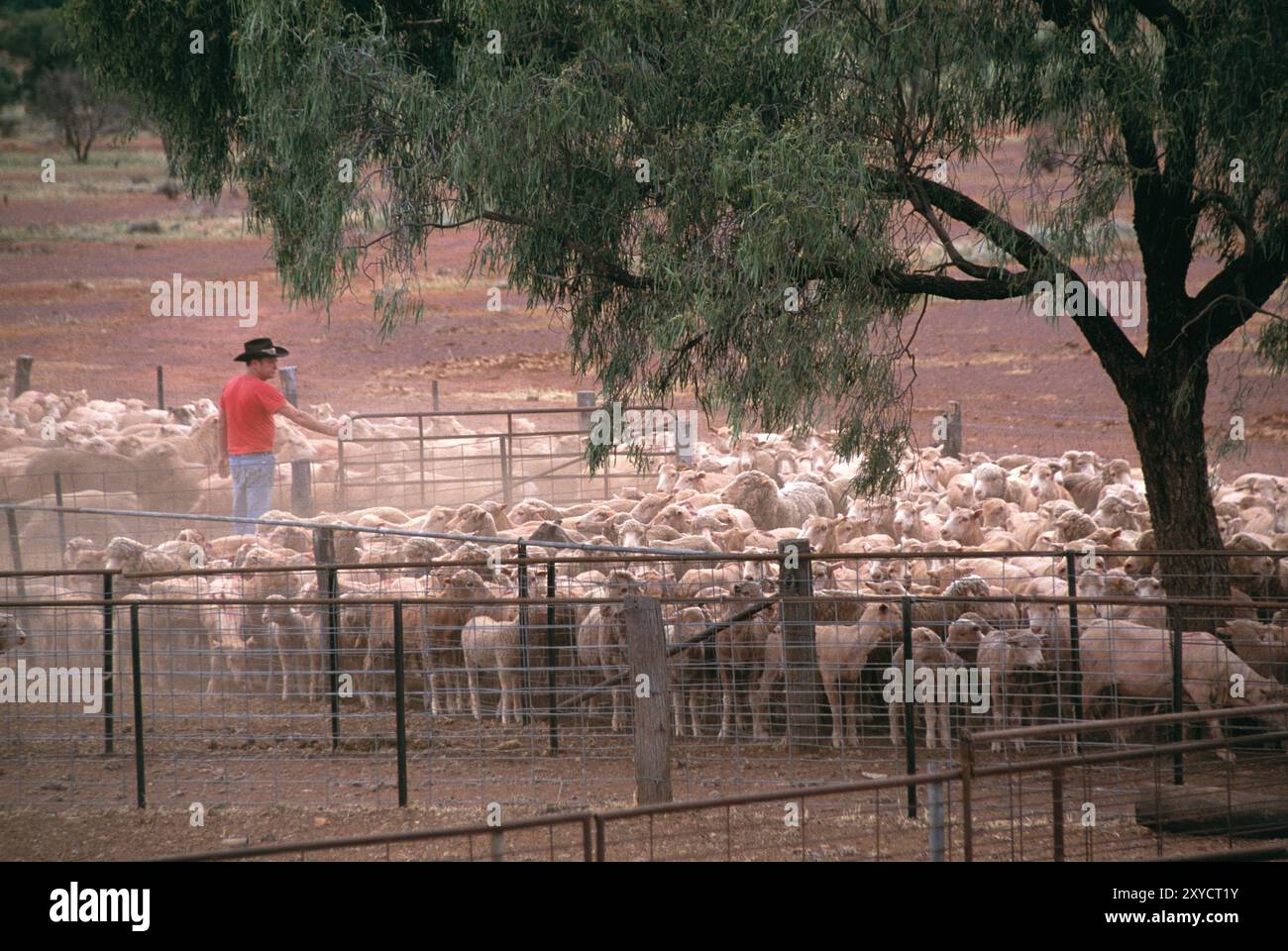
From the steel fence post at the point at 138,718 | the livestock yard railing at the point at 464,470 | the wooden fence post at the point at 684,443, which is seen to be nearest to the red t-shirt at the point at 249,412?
the steel fence post at the point at 138,718

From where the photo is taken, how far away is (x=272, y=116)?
1037cm

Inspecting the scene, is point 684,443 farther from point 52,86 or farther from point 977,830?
point 52,86

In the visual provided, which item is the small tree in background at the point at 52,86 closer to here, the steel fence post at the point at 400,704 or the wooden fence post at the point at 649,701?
the steel fence post at the point at 400,704

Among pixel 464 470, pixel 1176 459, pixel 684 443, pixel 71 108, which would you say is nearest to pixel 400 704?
pixel 1176 459

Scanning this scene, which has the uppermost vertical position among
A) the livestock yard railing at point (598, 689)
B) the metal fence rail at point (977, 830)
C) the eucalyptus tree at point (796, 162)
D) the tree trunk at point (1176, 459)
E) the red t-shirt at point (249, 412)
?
the eucalyptus tree at point (796, 162)

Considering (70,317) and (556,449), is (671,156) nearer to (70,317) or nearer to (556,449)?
(556,449)

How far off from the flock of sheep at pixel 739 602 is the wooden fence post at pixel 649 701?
1.01 feet

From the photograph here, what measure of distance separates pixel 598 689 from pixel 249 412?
5945 millimetres

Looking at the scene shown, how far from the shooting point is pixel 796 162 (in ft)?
31.6

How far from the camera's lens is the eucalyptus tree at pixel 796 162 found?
996 centimetres

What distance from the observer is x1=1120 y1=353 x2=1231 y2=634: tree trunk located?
1086 cm

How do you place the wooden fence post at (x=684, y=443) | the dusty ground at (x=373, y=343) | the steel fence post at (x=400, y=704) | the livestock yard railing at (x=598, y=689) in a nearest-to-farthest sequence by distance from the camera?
the steel fence post at (x=400, y=704) → the livestock yard railing at (x=598, y=689) → the wooden fence post at (x=684, y=443) → the dusty ground at (x=373, y=343)

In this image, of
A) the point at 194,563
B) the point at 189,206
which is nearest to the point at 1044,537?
the point at 194,563

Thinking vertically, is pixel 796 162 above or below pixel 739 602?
above
